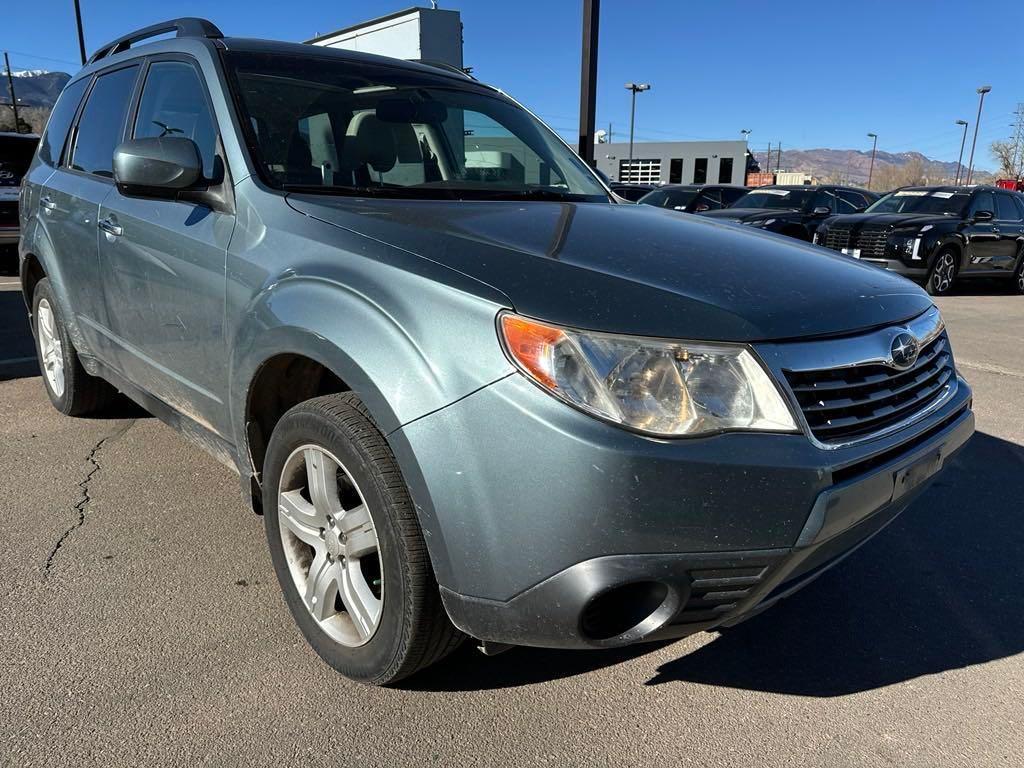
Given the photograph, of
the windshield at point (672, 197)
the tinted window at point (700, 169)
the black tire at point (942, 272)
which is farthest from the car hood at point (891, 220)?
the tinted window at point (700, 169)

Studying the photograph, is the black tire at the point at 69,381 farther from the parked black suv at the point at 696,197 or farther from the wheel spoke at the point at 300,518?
the parked black suv at the point at 696,197

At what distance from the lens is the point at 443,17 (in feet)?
34.9

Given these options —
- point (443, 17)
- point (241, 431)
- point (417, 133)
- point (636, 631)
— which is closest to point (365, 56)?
point (417, 133)

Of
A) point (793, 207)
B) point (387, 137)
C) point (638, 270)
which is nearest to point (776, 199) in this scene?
point (793, 207)

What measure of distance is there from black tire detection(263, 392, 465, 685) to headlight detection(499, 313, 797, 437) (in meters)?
0.47

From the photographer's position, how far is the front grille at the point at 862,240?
11.0m

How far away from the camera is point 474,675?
226cm

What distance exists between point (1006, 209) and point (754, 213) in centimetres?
397

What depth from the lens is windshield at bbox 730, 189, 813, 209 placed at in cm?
1352

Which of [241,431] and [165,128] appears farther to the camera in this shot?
[165,128]

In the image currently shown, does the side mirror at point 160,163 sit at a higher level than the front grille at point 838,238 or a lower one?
higher

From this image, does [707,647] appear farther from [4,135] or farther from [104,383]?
[4,135]

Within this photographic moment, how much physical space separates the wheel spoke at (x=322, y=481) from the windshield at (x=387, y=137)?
91cm

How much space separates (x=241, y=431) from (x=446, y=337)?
1040mm
